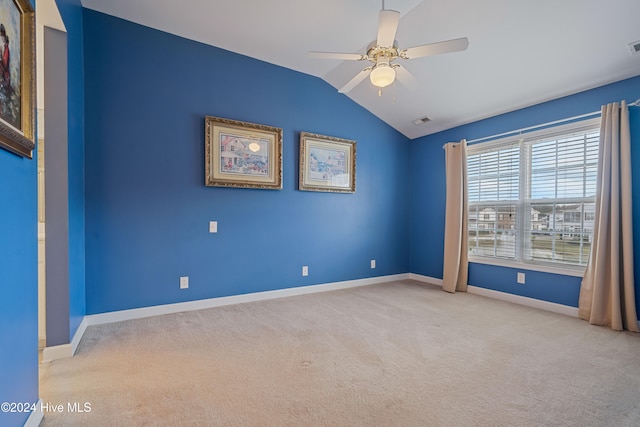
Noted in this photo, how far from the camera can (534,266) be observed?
11.8 feet

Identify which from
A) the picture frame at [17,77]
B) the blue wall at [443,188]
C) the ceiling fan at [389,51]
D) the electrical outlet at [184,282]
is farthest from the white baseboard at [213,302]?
the ceiling fan at [389,51]

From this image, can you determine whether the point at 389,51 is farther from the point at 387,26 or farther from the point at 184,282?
the point at 184,282

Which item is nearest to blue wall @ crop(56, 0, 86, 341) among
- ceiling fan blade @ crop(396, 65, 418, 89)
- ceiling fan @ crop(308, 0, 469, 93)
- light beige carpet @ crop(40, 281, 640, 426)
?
light beige carpet @ crop(40, 281, 640, 426)

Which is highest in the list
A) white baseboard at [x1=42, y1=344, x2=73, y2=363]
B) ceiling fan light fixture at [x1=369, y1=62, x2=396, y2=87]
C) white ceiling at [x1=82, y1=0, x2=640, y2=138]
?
white ceiling at [x1=82, y1=0, x2=640, y2=138]

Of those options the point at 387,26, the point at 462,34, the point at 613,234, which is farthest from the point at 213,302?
the point at 613,234

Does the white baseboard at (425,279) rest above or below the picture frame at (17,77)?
below

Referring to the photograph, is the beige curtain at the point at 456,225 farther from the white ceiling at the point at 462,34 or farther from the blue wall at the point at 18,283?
the blue wall at the point at 18,283

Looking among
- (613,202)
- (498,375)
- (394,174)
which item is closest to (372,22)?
(394,174)

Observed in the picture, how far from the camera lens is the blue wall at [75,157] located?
2326 millimetres

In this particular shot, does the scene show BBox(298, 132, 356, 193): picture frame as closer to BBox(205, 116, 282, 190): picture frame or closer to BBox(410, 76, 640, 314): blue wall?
BBox(205, 116, 282, 190): picture frame

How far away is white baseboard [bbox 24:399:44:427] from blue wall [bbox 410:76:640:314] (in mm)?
4487

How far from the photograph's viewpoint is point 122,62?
3029 millimetres

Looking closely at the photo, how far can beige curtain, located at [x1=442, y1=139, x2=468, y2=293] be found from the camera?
4.25m

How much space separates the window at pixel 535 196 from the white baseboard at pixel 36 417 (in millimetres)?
4540
